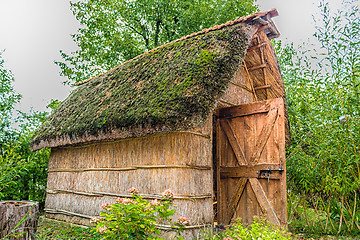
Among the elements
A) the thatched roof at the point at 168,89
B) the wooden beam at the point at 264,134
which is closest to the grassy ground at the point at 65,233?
the wooden beam at the point at 264,134

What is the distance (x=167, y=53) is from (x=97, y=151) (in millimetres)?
2581

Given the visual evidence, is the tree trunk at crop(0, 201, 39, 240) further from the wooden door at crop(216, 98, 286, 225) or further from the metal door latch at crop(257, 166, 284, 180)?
the metal door latch at crop(257, 166, 284, 180)

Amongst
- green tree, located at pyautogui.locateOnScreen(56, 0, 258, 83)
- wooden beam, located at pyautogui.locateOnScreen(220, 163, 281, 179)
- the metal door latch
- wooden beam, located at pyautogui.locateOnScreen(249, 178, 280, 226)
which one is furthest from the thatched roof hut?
green tree, located at pyautogui.locateOnScreen(56, 0, 258, 83)

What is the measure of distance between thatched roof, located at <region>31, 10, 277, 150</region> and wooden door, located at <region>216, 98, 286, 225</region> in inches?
42.9

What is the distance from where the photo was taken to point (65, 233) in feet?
19.7

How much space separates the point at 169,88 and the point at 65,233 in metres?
3.58

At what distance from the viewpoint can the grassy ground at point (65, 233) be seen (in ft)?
17.9

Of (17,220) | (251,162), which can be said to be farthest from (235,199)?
(17,220)

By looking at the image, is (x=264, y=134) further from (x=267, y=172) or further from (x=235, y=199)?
(x=235, y=199)

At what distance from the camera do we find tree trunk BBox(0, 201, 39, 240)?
3061 millimetres

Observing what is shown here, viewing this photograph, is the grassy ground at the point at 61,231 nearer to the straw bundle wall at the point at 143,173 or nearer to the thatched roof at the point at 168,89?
the straw bundle wall at the point at 143,173

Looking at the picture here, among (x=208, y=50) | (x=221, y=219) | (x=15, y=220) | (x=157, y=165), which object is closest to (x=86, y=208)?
(x=157, y=165)

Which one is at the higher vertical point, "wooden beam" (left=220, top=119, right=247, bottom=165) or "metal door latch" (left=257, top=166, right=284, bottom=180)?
"wooden beam" (left=220, top=119, right=247, bottom=165)

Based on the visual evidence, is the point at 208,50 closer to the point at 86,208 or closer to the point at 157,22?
the point at 86,208
